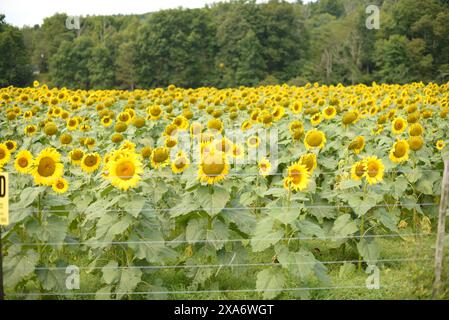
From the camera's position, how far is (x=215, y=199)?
4.39 metres

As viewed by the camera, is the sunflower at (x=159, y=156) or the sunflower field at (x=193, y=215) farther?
the sunflower at (x=159, y=156)

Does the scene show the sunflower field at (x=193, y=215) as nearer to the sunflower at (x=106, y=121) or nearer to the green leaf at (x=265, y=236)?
the green leaf at (x=265, y=236)

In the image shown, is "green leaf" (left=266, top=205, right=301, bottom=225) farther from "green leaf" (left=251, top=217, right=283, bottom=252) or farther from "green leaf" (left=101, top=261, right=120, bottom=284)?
"green leaf" (left=101, top=261, right=120, bottom=284)

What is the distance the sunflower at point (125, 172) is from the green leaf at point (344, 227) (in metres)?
2.25

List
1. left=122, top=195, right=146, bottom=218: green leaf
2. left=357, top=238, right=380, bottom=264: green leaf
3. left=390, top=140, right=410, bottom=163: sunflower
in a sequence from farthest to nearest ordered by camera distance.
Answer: left=390, top=140, right=410, bottom=163: sunflower < left=357, top=238, right=380, bottom=264: green leaf < left=122, top=195, right=146, bottom=218: green leaf

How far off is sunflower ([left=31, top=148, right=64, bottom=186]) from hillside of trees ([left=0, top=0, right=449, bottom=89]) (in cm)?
3220

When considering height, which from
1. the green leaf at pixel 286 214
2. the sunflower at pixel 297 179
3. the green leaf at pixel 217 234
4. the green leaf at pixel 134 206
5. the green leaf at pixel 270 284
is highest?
the sunflower at pixel 297 179

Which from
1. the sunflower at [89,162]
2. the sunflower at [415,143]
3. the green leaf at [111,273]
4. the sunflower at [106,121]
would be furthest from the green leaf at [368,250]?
the sunflower at [106,121]

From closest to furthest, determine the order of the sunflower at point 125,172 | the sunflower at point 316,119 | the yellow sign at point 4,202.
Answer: the yellow sign at point 4,202
the sunflower at point 125,172
the sunflower at point 316,119

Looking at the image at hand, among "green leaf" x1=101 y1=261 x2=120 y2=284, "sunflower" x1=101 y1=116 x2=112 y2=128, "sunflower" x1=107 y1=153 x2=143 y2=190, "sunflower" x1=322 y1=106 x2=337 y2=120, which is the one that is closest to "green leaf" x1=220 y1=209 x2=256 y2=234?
"sunflower" x1=107 y1=153 x2=143 y2=190

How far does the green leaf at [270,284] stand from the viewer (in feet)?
14.3

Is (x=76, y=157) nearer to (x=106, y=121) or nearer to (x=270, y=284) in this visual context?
(x=106, y=121)

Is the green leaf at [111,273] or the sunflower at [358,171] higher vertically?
the sunflower at [358,171]

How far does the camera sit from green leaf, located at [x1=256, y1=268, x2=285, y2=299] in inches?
171
